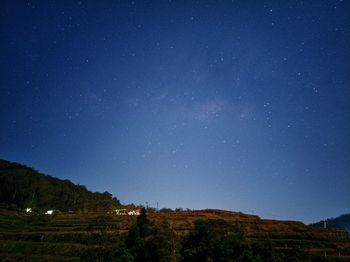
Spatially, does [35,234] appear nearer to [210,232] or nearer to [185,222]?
[185,222]

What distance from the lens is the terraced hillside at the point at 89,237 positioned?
56469mm

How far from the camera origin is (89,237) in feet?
213

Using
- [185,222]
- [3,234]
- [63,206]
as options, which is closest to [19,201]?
[63,206]

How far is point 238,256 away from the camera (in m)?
36.3

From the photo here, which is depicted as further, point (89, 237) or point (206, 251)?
point (89, 237)

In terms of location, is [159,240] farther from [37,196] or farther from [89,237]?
[37,196]

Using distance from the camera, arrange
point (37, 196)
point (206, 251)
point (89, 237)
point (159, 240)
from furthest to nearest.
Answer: point (37, 196), point (89, 237), point (159, 240), point (206, 251)

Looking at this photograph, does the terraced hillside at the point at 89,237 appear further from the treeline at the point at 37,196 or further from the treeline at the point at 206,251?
the treeline at the point at 37,196

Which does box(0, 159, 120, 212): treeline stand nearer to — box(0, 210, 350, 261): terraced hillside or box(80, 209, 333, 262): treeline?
box(0, 210, 350, 261): terraced hillside

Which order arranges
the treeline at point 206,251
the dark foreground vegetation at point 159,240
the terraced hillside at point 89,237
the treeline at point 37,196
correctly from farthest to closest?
1. the treeline at point 37,196
2. the terraced hillside at point 89,237
3. the dark foreground vegetation at point 159,240
4. the treeline at point 206,251

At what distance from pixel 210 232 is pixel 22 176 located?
125 m

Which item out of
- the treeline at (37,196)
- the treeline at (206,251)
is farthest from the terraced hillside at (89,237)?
the treeline at (37,196)

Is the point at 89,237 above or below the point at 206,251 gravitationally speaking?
above

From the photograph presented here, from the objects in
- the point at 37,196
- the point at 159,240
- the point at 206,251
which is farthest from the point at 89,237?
the point at 37,196
